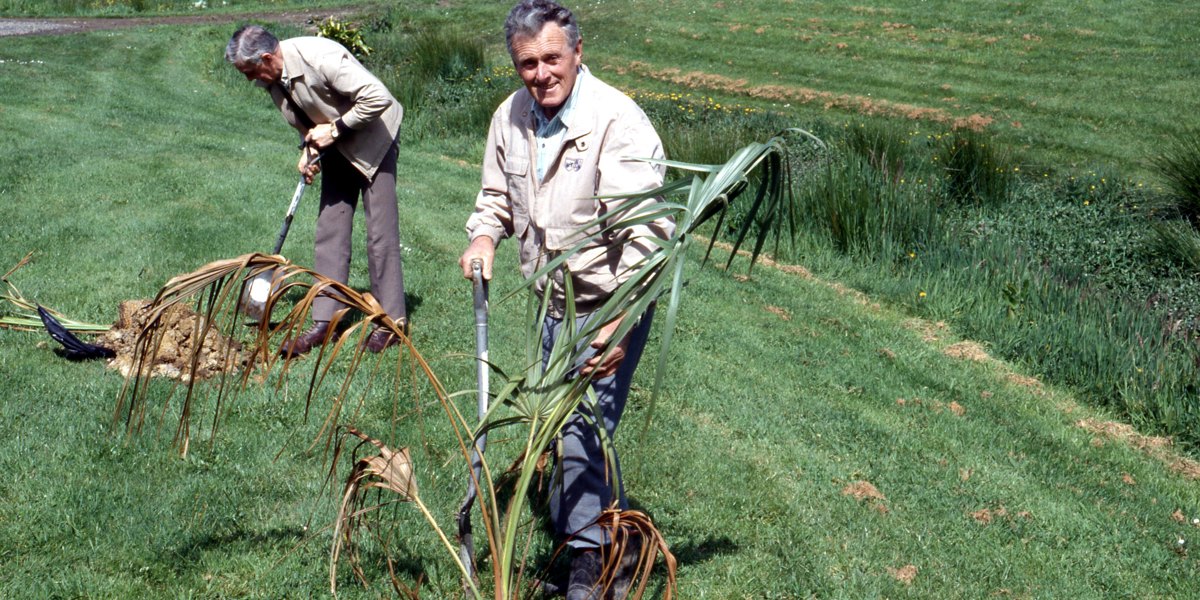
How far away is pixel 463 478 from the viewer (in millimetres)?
4570

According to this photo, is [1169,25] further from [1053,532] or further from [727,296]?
[1053,532]

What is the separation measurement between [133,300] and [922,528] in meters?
4.27

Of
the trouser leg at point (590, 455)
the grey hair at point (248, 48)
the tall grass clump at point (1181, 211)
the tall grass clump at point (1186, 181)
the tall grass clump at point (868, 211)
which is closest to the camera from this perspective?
the trouser leg at point (590, 455)

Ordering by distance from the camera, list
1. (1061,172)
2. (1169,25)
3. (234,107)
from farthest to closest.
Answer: (1169,25) < (234,107) < (1061,172)

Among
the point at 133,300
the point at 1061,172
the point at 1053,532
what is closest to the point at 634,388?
the point at 1053,532

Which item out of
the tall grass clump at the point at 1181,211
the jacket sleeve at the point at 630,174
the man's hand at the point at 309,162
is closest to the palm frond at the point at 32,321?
the man's hand at the point at 309,162

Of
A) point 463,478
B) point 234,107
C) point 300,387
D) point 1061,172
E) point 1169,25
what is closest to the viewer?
point 463,478

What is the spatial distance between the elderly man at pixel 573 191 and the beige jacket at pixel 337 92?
2.19 metres

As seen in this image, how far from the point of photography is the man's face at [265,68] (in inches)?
221

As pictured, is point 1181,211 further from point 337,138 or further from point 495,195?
point 495,195

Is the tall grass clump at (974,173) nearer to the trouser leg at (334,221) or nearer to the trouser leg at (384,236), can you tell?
the trouser leg at (384,236)

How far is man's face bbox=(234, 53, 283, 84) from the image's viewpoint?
5.62 meters

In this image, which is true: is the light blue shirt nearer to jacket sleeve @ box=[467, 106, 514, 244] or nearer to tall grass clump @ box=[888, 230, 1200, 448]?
jacket sleeve @ box=[467, 106, 514, 244]

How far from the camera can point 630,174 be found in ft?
11.3
